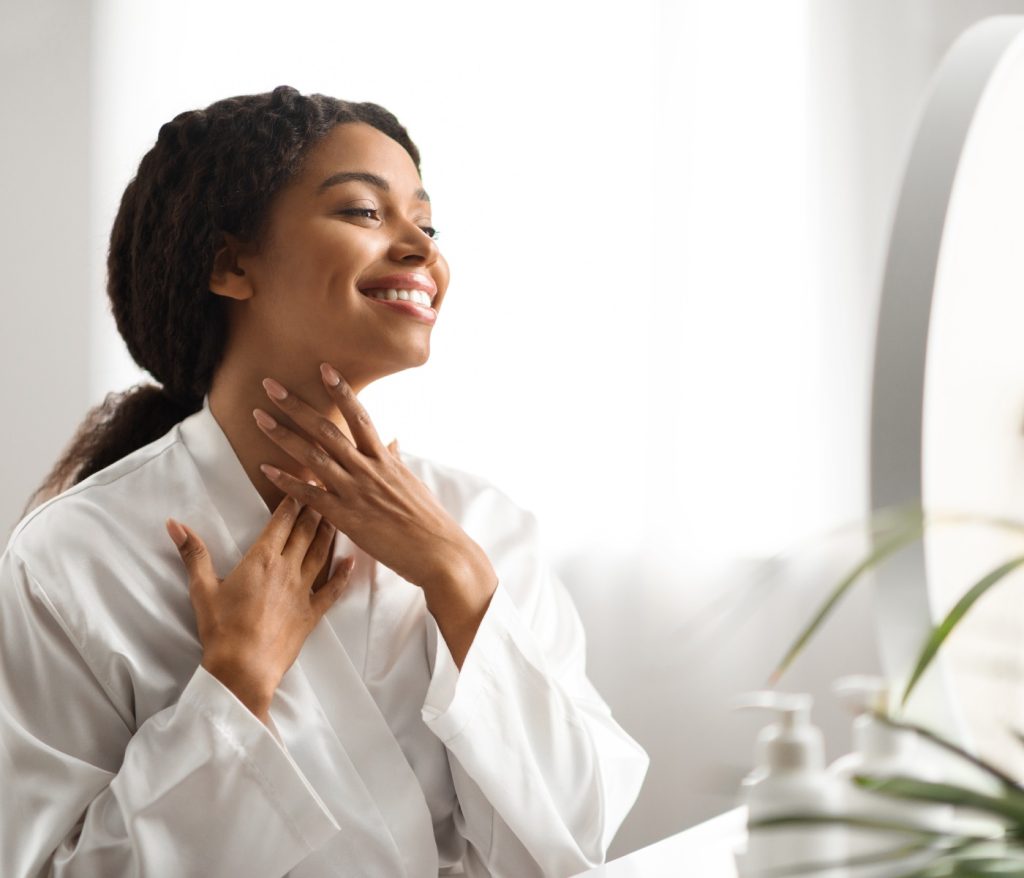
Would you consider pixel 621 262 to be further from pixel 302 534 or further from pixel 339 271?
pixel 302 534

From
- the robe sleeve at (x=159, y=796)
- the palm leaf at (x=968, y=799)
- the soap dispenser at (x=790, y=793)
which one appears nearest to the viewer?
the palm leaf at (x=968, y=799)

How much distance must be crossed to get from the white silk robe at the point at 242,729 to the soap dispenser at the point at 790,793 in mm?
509

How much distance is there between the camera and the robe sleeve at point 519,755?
1189 mm

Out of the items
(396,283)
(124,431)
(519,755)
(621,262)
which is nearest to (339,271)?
(396,283)

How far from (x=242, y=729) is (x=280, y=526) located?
0.23 m

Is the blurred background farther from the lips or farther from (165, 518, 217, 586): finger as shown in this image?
(165, 518, 217, 586): finger

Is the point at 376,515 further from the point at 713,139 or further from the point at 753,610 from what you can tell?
the point at 713,139

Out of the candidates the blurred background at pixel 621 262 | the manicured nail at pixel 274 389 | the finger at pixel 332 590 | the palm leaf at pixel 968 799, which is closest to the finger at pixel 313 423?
the manicured nail at pixel 274 389

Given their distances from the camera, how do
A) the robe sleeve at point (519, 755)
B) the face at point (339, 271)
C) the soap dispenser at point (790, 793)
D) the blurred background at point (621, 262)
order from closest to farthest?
the soap dispenser at point (790, 793)
the robe sleeve at point (519, 755)
the face at point (339, 271)
the blurred background at point (621, 262)

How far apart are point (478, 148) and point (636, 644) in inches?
44.1

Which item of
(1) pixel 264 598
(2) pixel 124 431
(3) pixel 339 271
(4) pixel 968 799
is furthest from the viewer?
(2) pixel 124 431

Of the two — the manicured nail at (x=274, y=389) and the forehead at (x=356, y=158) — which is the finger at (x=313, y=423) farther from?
the forehead at (x=356, y=158)

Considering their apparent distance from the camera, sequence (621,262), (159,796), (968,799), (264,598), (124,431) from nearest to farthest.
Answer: (968,799)
(159,796)
(264,598)
(124,431)
(621,262)

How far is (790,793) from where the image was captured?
27.3 inches
